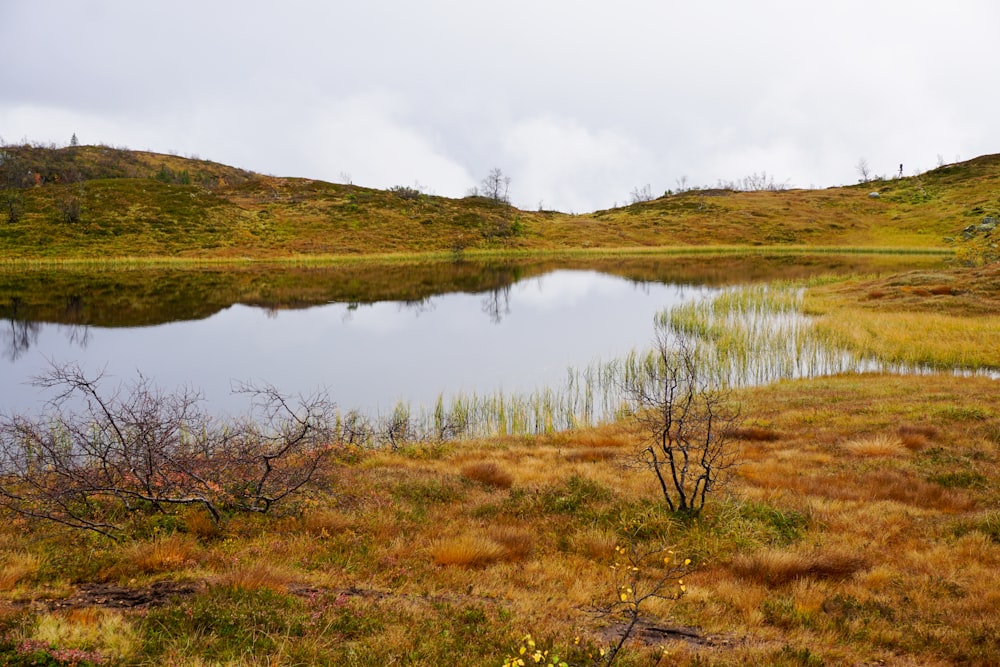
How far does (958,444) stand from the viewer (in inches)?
458

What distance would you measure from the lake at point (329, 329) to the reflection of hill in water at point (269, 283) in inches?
8.3

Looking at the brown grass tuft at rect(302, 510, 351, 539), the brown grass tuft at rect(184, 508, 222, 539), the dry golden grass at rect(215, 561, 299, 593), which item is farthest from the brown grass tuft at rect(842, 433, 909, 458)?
the brown grass tuft at rect(184, 508, 222, 539)

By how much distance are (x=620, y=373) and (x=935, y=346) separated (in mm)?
12494

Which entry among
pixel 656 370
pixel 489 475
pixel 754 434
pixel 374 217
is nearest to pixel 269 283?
pixel 656 370

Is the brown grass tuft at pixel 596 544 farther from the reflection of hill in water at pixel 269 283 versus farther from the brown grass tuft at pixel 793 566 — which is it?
the reflection of hill in water at pixel 269 283

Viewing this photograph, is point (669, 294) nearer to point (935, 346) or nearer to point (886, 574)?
point (935, 346)

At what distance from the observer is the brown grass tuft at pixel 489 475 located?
420 inches

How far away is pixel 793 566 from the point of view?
22.9ft

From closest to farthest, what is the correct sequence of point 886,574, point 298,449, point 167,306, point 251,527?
point 886,574, point 251,527, point 298,449, point 167,306

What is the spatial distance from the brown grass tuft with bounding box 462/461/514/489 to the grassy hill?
70300 millimetres

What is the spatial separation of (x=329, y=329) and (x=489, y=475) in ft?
66.4

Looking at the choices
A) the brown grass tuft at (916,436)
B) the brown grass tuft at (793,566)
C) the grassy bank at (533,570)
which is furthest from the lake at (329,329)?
the brown grass tuft at (793,566)

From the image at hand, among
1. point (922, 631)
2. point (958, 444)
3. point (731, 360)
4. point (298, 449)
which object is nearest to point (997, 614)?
point (922, 631)

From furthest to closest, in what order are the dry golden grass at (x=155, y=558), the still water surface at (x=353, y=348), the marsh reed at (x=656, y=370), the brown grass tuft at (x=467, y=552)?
the still water surface at (x=353, y=348) → the marsh reed at (x=656, y=370) → the brown grass tuft at (x=467, y=552) → the dry golden grass at (x=155, y=558)
